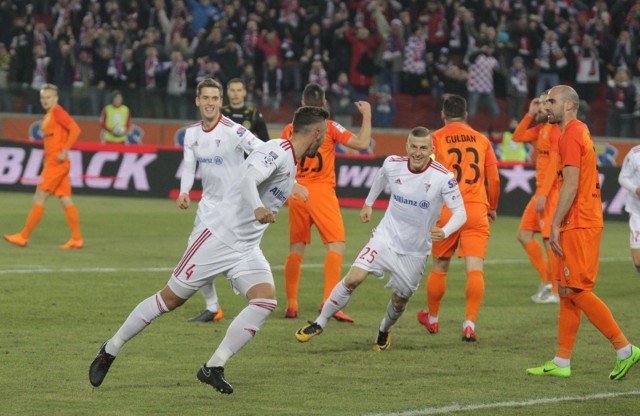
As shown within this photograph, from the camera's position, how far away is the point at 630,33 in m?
29.5

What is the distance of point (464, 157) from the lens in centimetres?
1198

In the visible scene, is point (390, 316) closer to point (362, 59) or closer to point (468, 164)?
point (468, 164)

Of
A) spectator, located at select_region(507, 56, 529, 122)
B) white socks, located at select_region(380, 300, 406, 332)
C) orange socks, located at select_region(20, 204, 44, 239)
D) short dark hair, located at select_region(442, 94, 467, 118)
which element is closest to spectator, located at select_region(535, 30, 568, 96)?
spectator, located at select_region(507, 56, 529, 122)

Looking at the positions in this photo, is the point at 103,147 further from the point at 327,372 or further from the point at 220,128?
the point at 327,372

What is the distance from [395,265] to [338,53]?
20.6 metres

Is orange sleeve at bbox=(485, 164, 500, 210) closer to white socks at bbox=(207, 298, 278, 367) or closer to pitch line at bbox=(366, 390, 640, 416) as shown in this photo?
pitch line at bbox=(366, 390, 640, 416)

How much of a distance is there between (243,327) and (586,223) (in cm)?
279

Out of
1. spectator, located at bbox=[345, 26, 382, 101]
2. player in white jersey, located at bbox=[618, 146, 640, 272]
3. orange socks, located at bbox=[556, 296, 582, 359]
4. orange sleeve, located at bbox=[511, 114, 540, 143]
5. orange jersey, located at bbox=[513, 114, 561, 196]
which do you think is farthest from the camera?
spectator, located at bbox=[345, 26, 382, 101]

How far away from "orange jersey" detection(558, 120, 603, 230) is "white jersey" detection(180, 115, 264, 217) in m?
2.97

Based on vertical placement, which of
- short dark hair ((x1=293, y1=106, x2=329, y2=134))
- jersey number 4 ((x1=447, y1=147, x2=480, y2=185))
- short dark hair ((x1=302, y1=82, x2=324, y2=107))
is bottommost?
jersey number 4 ((x1=447, y1=147, x2=480, y2=185))

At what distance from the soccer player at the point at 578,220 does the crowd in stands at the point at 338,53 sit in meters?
18.0

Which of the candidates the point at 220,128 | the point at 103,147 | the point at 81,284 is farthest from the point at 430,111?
the point at 220,128

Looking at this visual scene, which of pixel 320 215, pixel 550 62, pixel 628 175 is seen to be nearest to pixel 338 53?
pixel 550 62

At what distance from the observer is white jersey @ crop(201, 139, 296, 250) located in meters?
8.93
